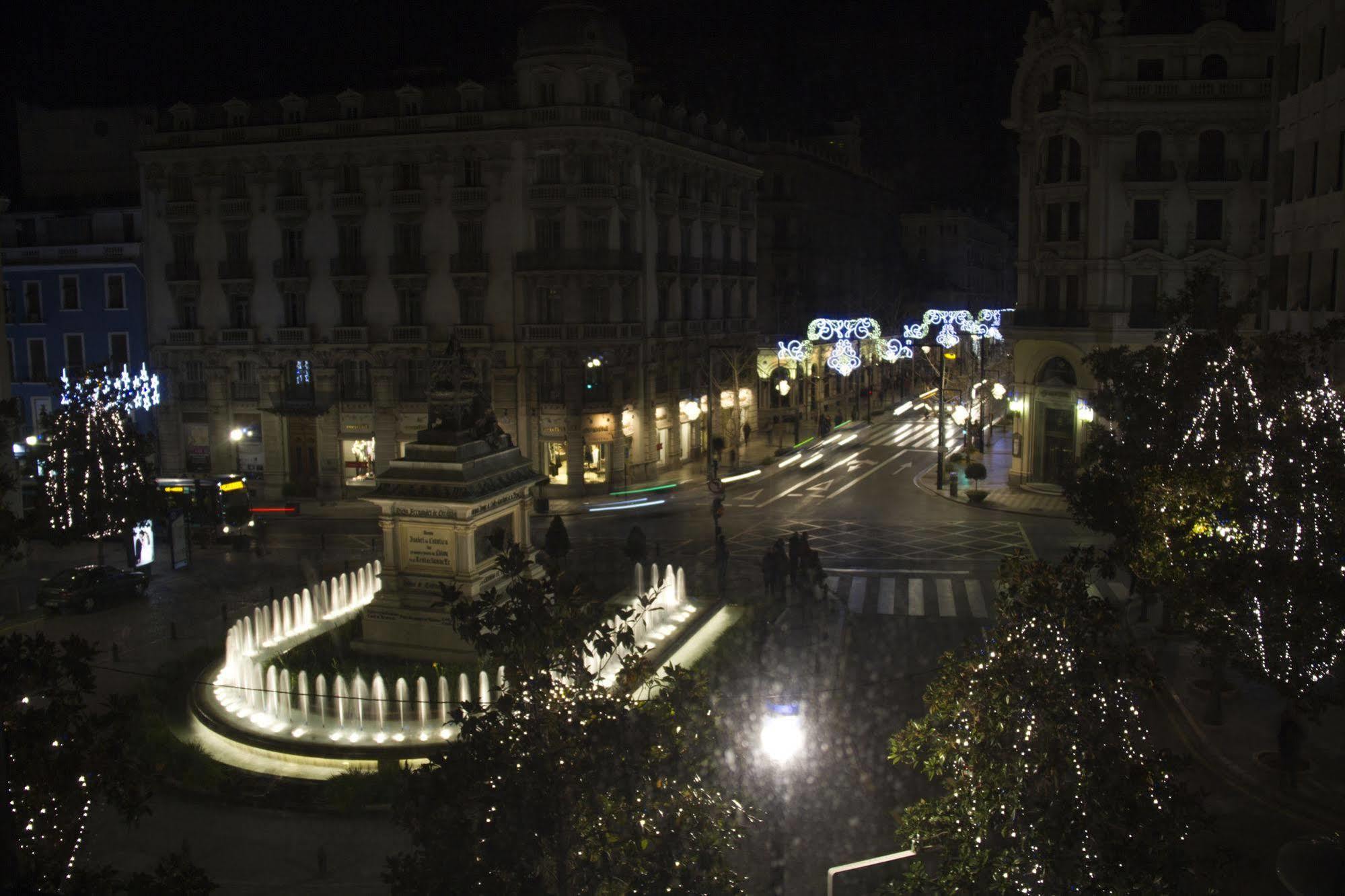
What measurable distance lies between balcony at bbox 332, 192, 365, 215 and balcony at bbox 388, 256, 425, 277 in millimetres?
2662

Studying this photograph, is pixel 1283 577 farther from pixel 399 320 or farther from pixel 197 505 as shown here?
pixel 399 320

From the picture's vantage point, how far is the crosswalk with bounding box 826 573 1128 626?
3050 centimetres

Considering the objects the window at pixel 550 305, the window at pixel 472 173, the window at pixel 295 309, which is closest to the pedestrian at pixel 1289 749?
the window at pixel 550 305

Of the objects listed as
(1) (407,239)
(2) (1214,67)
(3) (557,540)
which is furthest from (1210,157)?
(1) (407,239)

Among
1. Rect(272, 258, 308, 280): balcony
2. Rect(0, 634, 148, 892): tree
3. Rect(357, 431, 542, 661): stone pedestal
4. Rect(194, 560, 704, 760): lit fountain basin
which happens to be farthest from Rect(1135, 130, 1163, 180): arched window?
Rect(0, 634, 148, 892): tree

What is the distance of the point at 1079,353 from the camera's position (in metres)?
47.6

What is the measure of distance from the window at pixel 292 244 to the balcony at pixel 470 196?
299 inches

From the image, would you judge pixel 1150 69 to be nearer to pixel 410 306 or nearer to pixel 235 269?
pixel 410 306

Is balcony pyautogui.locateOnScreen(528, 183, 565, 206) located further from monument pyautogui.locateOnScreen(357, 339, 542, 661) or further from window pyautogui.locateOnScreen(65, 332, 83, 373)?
monument pyautogui.locateOnScreen(357, 339, 542, 661)

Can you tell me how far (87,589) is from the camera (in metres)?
32.1

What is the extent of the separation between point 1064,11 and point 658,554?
2881cm

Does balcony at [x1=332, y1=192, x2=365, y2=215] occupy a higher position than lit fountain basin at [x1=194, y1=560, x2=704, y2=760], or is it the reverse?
balcony at [x1=332, y1=192, x2=365, y2=215]

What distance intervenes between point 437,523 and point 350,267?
30914 mm

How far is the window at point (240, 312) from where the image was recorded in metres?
53.7
